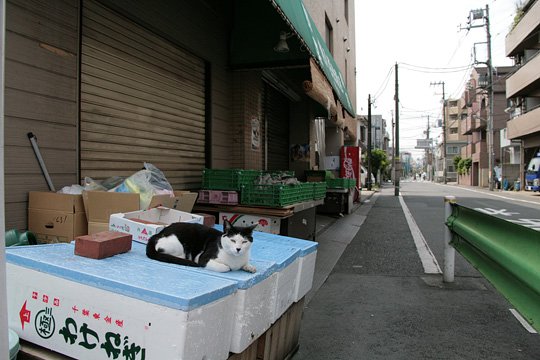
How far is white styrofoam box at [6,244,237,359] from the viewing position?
1.69m

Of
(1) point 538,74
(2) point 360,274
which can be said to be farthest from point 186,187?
(1) point 538,74

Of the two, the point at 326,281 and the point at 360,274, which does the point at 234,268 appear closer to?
the point at 326,281

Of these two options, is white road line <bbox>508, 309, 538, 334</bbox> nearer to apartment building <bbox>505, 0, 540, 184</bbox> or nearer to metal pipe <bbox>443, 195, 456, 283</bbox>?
metal pipe <bbox>443, 195, 456, 283</bbox>

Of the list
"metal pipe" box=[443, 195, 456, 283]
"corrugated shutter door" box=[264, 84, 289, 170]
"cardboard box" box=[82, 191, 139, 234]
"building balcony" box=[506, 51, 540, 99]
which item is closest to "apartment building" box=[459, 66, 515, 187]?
"building balcony" box=[506, 51, 540, 99]

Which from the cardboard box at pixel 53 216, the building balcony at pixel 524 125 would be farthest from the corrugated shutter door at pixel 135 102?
the building balcony at pixel 524 125

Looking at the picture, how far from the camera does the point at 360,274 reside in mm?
6219

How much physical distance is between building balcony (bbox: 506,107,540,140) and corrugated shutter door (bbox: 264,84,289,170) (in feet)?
78.1

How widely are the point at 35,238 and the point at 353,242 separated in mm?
6807

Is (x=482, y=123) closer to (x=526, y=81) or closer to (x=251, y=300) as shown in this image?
(x=526, y=81)

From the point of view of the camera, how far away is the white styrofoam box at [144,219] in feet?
9.98

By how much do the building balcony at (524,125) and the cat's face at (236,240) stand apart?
3208 cm

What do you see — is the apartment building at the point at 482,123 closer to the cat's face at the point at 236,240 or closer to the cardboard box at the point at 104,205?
the cardboard box at the point at 104,205

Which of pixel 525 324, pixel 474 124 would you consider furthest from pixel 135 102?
pixel 474 124

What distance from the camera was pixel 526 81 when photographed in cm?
2931
